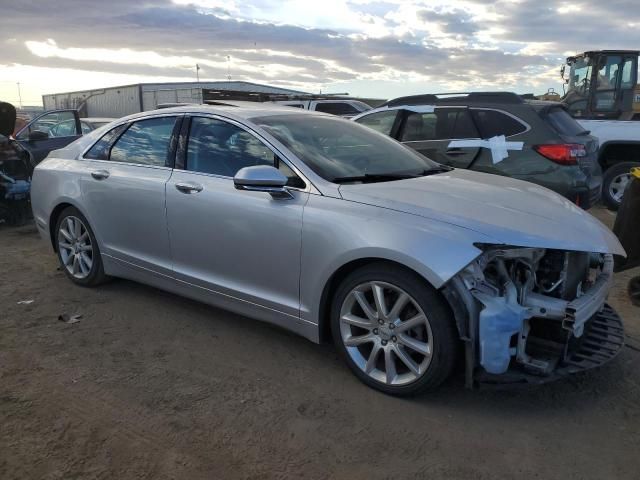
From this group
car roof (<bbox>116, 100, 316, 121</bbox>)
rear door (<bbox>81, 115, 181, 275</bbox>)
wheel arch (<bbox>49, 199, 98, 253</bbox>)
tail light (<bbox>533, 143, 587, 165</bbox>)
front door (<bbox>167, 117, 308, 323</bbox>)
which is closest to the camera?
front door (<bbox>167, 117, 308, 323</bbox>)

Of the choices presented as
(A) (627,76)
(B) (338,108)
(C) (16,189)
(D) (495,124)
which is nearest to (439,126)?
(D) (495,124)

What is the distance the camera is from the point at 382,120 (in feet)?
23.7

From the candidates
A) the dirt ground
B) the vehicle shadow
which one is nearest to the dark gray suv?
the dirt ground

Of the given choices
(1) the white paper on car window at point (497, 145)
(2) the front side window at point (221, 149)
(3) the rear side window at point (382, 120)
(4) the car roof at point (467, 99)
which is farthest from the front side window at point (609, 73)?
(2) the front side window at point (221, 149)

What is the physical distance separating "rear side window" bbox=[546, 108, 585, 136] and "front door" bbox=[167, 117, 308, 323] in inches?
156

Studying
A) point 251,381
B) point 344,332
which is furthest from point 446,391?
point 251,381

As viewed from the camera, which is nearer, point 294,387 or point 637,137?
point 294,387

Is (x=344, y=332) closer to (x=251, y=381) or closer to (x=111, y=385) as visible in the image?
(x=251, y=381)

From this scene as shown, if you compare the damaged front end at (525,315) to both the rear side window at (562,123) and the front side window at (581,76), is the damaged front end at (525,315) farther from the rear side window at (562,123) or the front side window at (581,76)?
the front side window at (581,76)

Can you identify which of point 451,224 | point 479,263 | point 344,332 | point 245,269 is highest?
point 451,224

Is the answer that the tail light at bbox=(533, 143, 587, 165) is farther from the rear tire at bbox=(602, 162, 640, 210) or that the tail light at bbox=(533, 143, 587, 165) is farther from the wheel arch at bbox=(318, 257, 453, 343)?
the wheel arch at bbox=(318, 257, 453, 343)

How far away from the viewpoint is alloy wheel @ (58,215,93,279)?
4.90 meters

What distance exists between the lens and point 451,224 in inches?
115

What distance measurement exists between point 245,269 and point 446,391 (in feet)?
4.79
